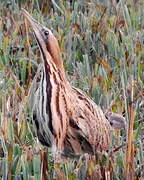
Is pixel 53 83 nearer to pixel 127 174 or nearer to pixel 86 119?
pixel 86 119

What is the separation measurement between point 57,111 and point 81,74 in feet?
4.20

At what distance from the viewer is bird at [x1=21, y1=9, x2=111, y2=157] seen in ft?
12.7

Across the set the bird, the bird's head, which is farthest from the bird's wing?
the bird's head

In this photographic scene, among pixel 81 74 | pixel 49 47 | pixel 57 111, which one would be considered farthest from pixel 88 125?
pixel 81 74

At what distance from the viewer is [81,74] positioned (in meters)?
5.13

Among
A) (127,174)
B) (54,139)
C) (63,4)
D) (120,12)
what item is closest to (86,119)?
(54,139)

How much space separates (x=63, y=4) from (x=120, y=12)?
0.74 meters

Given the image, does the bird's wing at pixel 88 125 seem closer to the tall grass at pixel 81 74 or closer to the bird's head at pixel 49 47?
the tall grass at pixel 81 74

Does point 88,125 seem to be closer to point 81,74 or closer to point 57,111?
point 57,111

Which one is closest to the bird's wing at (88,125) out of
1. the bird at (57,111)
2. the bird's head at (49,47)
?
the bird at (57,111)

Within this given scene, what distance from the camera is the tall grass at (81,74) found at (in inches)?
143

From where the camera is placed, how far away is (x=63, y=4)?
6.99 m

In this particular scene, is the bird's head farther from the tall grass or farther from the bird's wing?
the tall grass

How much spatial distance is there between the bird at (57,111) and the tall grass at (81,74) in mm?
91
